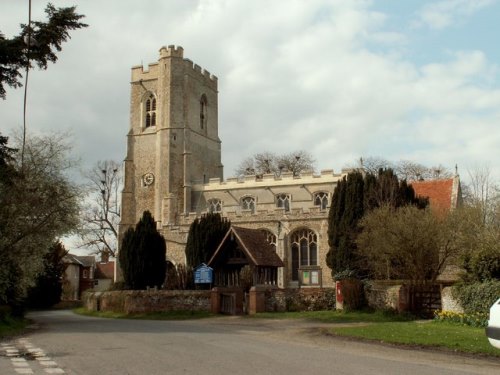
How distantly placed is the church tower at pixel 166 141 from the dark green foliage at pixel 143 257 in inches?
421

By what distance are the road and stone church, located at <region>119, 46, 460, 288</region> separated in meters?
25.9

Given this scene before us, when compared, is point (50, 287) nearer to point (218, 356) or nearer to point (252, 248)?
point (252, 248)

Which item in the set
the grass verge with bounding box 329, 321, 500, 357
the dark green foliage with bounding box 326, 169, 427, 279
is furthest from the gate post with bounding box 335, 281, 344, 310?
the grass verge with bounding box 329, 321, 500, 357

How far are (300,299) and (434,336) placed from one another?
13.6m

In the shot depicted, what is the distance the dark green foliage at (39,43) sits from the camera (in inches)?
671

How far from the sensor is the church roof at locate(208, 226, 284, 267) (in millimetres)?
28922

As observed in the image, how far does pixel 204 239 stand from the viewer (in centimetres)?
3675

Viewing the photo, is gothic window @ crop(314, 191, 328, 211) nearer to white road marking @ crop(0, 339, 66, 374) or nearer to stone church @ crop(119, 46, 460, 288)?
stone church @ crop(119, 46, 460, 288)

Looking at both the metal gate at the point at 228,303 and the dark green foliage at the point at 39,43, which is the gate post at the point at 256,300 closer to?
the metal gate at the point at 228,303

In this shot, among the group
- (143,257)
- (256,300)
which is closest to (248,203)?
(143,257)

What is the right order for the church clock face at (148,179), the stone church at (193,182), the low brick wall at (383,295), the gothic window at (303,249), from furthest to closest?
1. the church clock face at (148,179)
2. the stone church at (193,182)
3. the gothic window at (303,249)
4. the low brick wall at (383,295)

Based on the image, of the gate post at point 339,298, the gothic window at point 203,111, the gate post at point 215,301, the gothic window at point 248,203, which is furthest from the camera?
the gothic window at point 203,111

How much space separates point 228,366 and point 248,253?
1865 centimetres

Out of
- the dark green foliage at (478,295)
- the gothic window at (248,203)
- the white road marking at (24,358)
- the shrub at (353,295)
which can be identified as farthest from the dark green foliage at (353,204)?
the white road marking at (24,358)
